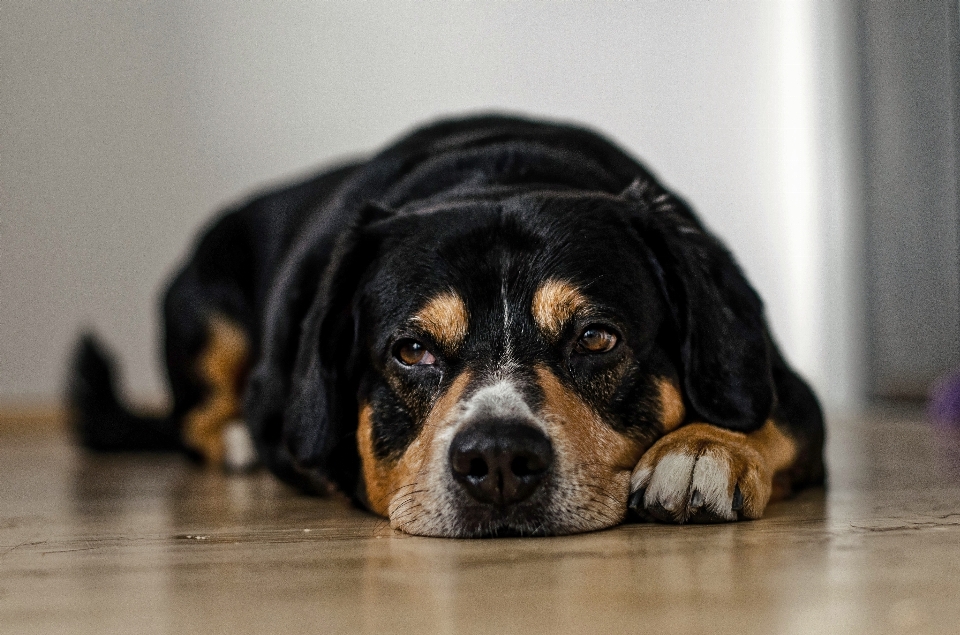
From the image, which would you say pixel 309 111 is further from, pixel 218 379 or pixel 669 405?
pixel 669 405

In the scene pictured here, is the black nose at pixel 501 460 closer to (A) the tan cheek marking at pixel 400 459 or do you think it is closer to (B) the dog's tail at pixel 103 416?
(A) the tan cheek marking at pixel 400 459

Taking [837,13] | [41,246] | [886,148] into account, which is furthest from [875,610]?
[41,246]

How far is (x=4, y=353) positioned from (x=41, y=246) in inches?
30.9

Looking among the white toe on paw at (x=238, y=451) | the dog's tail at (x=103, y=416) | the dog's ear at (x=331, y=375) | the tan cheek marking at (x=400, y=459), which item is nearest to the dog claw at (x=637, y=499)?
the tan cheek marking at (x=400, y=459)

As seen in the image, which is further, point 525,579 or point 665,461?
point 665,461

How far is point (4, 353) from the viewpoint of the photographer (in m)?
7.30

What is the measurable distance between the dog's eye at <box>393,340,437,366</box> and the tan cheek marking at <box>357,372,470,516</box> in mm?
123

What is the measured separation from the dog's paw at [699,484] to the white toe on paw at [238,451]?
2112 mm

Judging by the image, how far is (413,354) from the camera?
8.24ft

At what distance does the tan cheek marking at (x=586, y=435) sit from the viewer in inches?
86.7

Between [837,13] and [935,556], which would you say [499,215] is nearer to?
[935,556]

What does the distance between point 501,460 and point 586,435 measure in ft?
0.80

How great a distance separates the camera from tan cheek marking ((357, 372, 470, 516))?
232 cm

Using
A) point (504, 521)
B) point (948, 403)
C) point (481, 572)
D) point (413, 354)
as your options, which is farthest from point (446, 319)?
point (948, 403)
